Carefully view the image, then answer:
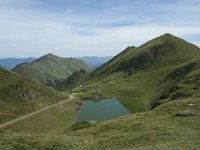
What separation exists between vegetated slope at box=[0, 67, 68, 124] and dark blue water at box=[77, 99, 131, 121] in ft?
40.5

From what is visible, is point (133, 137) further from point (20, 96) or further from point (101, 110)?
point (101, 110)

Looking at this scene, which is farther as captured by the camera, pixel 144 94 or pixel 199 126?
pixel 144 94

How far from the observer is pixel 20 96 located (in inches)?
5064

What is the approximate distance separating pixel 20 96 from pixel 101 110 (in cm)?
3445

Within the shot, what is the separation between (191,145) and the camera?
51625 millimetres

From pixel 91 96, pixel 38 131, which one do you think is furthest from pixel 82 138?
pixel 91 96

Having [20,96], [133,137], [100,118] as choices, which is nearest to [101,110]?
[100,118]

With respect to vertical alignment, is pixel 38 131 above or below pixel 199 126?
below

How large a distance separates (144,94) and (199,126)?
119335 millimetres

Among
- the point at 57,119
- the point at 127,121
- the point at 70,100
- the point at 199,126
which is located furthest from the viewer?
the point at 70,100

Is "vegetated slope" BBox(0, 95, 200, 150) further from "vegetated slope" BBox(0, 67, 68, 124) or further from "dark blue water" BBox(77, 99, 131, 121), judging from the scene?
"dark blue water" BBox(77, 99, 131, 121)

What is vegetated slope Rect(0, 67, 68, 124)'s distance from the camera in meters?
114

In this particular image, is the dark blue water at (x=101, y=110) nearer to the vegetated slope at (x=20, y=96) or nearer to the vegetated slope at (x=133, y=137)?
the vegetated slope at (x=20, y=96)

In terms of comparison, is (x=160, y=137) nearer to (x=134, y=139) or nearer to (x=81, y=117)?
(x=134, y=139)
